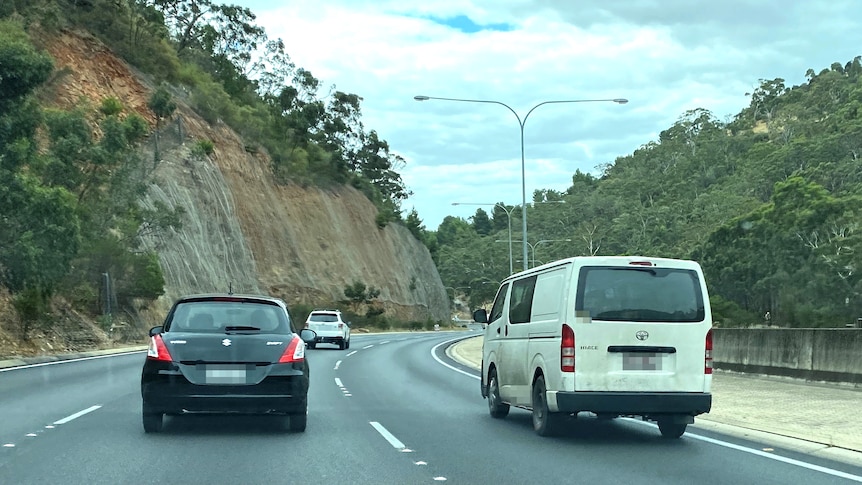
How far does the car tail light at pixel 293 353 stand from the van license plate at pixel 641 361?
3696 millimetres

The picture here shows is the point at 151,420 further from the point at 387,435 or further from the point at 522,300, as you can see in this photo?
the point at 522,300

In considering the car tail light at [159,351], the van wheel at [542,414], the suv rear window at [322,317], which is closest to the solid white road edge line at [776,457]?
the van wheel at [542,414]

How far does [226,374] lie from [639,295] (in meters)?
4.70

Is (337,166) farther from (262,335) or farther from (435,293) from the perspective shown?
(262,335)

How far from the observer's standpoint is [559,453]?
10.1 metres

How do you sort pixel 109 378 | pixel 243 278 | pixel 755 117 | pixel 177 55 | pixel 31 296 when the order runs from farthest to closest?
pixel 755 117 → pixel 177 55 → pixel 243 278 → pixel 31 296 → pixel 109 378

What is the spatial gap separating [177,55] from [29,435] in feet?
197

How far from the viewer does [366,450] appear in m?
10.2

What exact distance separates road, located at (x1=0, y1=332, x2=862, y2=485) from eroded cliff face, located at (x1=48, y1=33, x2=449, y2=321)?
35.9m

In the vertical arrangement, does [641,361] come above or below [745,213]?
below

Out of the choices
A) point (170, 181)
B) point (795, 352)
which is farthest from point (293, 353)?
point (170, 181)

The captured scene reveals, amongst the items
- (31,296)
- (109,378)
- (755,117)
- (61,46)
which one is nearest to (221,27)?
(61,46)

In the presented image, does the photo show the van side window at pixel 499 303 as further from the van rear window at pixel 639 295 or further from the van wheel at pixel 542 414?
the van rear window at pixel 639 295

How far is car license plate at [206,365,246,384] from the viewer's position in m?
10.8
